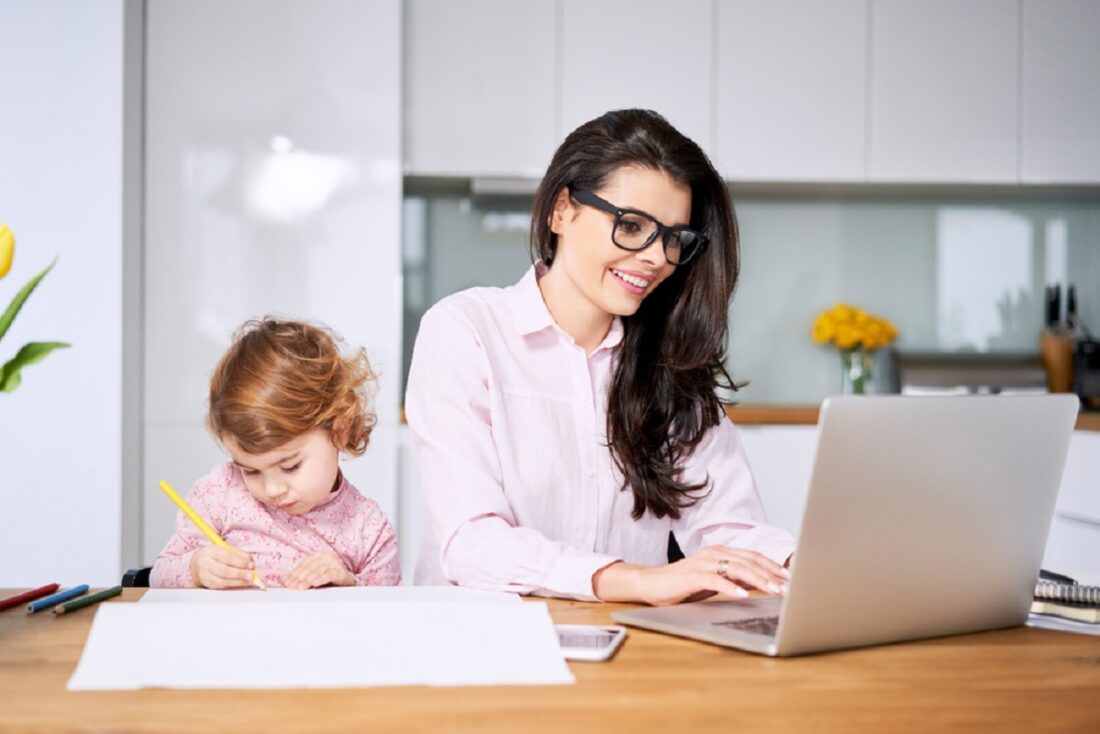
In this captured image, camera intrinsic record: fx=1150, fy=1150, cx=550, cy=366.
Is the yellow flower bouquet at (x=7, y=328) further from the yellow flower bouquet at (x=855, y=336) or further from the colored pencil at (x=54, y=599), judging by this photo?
the yellow flower bouquet at (x=855, y=336)

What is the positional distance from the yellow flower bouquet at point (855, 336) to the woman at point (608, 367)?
2128 millimetres

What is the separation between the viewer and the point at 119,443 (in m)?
3.10

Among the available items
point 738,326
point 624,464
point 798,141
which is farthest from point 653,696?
point 738,326

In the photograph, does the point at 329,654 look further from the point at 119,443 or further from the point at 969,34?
the point at 969,34

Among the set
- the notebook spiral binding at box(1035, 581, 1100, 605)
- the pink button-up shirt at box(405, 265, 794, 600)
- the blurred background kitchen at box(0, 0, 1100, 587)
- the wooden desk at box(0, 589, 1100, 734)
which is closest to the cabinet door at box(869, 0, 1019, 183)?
the blurred background kitchen at box(0, 0, 1100, 587)

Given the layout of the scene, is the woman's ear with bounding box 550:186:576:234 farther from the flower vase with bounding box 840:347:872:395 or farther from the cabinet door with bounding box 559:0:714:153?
the flower vase with bounding box 840:347:872:395

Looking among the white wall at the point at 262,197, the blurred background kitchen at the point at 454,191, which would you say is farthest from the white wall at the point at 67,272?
the white wall at the point at 262,197

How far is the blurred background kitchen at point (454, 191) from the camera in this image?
3098 mm

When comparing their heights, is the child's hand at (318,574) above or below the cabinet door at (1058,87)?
below

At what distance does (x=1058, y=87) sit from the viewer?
3.71 m

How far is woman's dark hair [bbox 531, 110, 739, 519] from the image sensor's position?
5.70ft

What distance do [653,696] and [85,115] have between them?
9.00 feet

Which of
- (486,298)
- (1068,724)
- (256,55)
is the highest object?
(256,55)

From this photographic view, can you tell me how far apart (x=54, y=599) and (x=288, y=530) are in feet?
2.12
